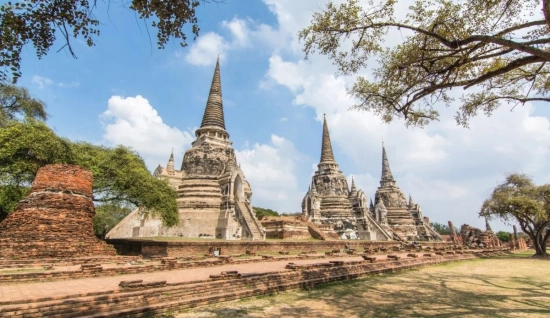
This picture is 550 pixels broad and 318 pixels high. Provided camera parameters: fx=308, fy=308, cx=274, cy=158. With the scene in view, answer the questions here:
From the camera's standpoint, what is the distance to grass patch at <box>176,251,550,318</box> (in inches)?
225

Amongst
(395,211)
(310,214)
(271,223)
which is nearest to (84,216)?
(271,223)

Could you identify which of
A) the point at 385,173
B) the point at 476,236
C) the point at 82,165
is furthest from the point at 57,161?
the point at 385,173

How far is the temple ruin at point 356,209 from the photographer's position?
36.6 meters

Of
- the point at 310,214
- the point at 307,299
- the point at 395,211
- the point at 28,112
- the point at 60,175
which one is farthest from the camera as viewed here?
the point at 395,211

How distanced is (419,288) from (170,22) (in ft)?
28.7

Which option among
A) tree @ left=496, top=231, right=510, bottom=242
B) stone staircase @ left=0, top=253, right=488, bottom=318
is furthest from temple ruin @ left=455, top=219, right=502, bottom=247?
stone staircase @ left=0, top=253, right=488, bottom=318

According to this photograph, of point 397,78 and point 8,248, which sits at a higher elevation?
point 397,78

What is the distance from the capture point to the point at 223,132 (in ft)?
103

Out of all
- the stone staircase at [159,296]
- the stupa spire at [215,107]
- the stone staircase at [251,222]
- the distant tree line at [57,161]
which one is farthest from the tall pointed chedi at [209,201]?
the stone staircase at [159,296]

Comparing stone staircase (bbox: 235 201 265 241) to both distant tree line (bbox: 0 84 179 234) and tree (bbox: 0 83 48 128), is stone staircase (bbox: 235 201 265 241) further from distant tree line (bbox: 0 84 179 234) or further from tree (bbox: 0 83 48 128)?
tree (bbox: 0 83 48 128)

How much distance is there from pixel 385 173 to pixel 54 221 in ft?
157

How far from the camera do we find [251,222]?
2436 cm

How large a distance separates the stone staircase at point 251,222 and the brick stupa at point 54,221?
40.0 ft

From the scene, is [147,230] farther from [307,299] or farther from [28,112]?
[307,299]
